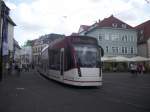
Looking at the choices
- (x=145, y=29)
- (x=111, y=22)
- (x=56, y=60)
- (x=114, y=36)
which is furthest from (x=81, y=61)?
(x=145, y=29)

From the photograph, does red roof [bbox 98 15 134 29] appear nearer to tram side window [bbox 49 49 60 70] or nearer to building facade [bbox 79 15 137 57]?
building facade [bbox 79 15 137 57]

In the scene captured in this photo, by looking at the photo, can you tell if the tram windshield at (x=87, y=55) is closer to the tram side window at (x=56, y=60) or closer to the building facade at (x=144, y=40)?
the tram side window at (x=56, y=60)

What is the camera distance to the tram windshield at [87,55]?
1934cm

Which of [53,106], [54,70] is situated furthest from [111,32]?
[53,106]

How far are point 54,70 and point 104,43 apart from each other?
49709 mm

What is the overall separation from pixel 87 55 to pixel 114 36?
185ft

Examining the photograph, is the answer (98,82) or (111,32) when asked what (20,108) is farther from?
(111,32)

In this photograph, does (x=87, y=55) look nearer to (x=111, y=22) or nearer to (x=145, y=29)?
(x=111, y=22)

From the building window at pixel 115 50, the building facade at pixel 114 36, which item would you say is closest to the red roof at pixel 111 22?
the building facade at pixel 114 36

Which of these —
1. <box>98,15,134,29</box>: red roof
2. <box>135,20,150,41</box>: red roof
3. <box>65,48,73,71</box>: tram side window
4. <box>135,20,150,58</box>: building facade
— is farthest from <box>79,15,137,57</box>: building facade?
<box>65,48,73,71</box>: tram side window

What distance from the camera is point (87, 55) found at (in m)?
19.6

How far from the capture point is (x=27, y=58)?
155 metres

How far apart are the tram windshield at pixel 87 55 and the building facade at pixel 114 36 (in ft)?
174

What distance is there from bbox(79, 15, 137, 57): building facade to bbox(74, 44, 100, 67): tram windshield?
52964mm
